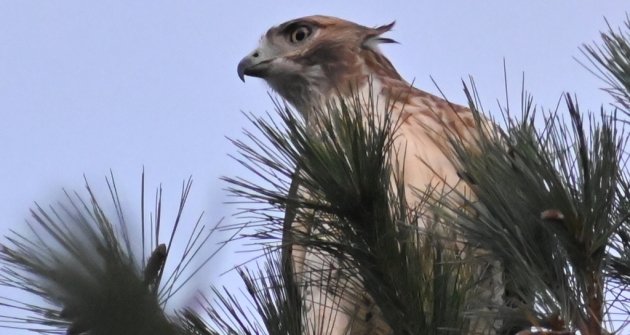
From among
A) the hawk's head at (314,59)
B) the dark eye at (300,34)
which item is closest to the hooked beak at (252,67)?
the hawk's head at (314,59)

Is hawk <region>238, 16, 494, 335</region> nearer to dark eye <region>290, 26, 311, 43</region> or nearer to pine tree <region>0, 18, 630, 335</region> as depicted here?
dark eye <region>290, 26, 311, 43</region>

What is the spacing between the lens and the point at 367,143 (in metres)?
3.11

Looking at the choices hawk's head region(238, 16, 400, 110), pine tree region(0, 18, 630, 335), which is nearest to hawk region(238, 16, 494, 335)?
hawk's head region(238, 16, 400, 110)

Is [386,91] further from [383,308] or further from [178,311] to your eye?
[178,311]

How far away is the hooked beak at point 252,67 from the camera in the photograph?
20.1 feet

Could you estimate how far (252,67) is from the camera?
20.2 ft

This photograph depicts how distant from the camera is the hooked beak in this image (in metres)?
6.13

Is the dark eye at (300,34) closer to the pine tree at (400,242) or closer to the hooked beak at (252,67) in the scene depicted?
the hooked beak at (252,67)

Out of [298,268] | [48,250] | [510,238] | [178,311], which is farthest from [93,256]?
[298,268]

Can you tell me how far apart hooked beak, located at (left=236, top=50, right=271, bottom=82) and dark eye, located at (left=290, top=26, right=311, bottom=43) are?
252 millimetres

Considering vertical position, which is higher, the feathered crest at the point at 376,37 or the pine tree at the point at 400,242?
the feathered crest at the point at 376,37

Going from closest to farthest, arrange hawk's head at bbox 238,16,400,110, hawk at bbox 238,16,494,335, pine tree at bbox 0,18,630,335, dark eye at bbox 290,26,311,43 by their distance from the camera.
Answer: pine tree at bbox 0,18,630,335 → hawk at bbox 238,16,494,335 → hawk's head at bbox 238,16,400,110 → dark eye at bbox 290,26,311,43

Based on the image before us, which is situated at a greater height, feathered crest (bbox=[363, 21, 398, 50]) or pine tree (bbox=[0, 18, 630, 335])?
feathered crest (bbox=[363, 21, 398, 50])

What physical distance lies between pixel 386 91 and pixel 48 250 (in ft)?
10.8
